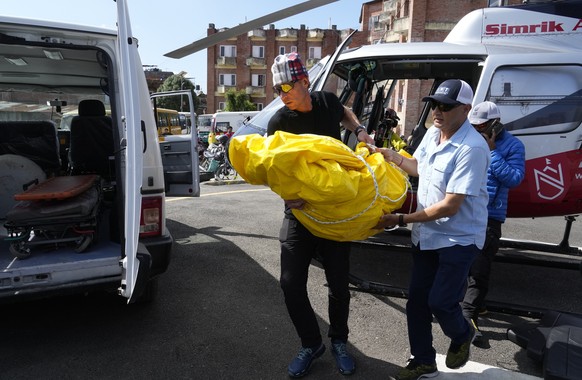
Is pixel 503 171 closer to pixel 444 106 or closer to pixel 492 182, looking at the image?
pixel 492 182

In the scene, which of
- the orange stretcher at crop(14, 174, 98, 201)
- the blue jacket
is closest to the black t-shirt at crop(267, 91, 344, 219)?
the blue jacket

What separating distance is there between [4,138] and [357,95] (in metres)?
4.31

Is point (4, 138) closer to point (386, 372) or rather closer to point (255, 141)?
point (255, 141)

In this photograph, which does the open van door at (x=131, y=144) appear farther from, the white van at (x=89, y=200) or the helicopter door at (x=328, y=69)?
the helicopter door at (x=328, y=69)

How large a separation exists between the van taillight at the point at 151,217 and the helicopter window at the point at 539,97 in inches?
134

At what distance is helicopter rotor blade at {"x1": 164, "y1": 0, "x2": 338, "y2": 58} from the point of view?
3.12 m

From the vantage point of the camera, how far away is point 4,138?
16.1 ft

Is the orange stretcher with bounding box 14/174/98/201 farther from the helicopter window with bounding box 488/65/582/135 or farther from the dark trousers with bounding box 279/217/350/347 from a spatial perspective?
the helicopter window with bounding box 488/65/582/135

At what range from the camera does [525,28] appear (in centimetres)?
441

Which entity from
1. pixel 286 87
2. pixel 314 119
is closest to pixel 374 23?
pixel 314 119

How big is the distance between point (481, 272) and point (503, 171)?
2.76ft

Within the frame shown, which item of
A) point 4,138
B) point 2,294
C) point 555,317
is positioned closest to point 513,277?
point 555,317

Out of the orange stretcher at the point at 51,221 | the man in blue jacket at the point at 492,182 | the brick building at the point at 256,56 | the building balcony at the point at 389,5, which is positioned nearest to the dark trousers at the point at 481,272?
the man in blue jacket at the point at 492,182

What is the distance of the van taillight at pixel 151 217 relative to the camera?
3.19 meters
